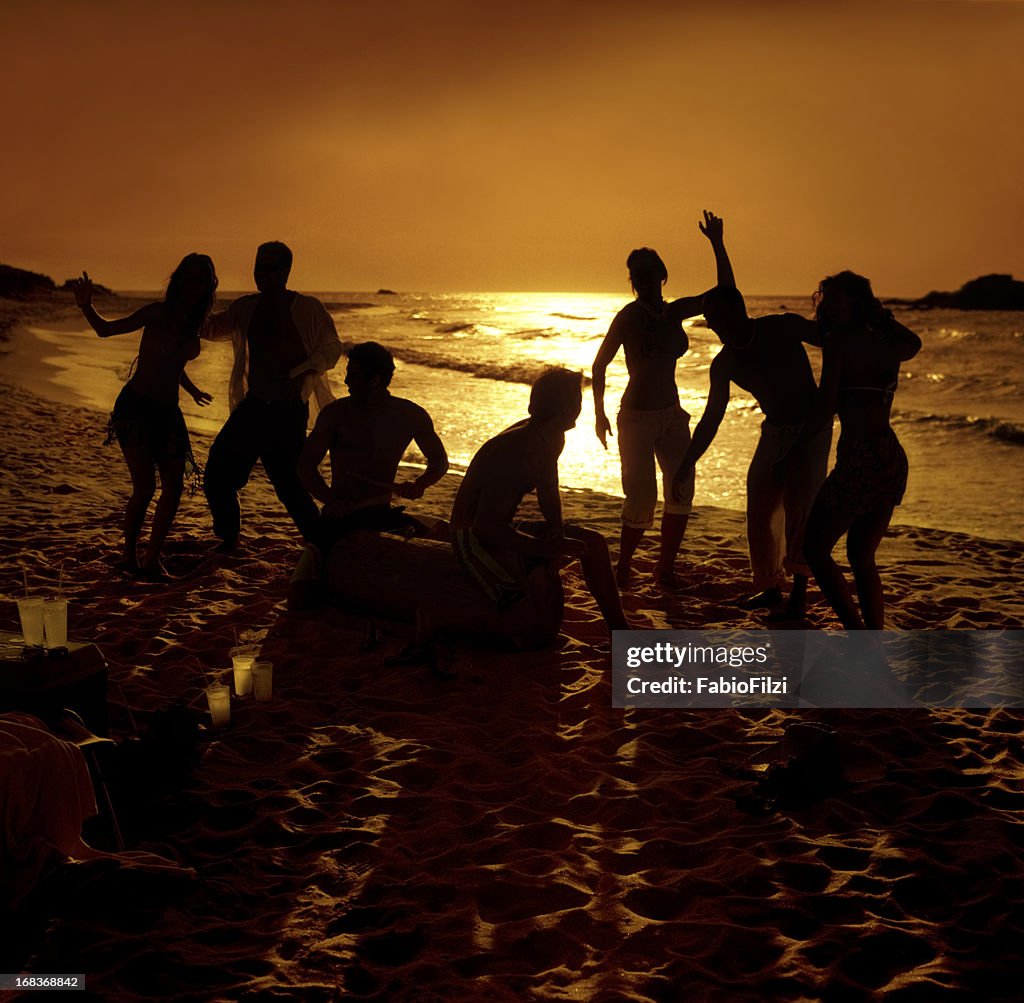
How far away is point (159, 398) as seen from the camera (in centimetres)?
619

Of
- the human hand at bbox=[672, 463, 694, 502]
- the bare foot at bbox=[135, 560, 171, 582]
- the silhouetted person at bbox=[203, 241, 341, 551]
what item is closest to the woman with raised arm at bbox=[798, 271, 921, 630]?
the human hand at bbox=[672, 463, 694, 502]

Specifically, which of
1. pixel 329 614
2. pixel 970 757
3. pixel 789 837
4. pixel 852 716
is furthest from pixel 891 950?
pixel 329 614

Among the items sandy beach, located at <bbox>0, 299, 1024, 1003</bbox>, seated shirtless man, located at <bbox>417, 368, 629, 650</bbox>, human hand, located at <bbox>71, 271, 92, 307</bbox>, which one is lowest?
sandy beach, located at <bbox>0, 299, 1024, 1003</bbox>

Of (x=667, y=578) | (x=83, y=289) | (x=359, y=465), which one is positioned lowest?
(x=667, y=578)

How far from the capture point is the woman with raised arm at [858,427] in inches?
181

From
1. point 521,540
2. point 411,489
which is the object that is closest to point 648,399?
point 411,489

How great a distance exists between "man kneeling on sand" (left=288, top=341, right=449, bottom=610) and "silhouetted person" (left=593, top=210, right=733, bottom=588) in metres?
1.24

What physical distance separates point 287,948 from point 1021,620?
4.82 metres

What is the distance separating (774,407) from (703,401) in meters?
15.0

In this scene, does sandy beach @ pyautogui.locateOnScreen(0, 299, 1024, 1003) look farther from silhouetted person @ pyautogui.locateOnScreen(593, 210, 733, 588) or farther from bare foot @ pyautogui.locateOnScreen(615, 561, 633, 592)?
silhouetted person @ pyautogui.locateOnScreen(593, 210, 733, 588)

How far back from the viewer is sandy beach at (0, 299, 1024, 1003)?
9.23ft

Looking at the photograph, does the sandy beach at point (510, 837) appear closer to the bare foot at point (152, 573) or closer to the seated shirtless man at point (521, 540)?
the seated shirtless man at point (521, 540)

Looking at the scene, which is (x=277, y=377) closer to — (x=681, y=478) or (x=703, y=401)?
(x=681, y=478)

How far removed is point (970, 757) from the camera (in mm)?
4152
